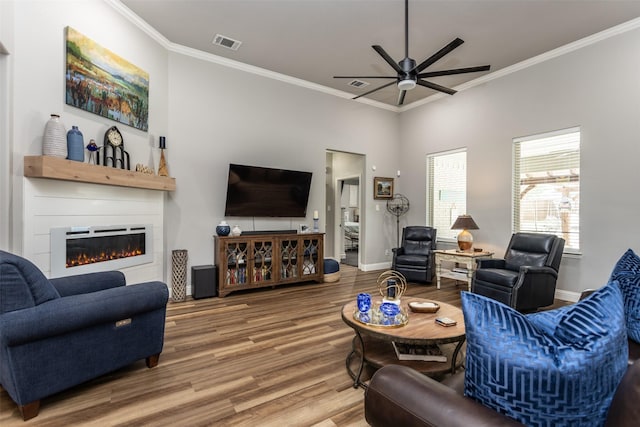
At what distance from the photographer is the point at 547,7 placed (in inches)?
138

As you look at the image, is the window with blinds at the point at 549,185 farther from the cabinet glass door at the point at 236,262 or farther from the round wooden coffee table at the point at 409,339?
the cabinet glass door at the point at 236,262

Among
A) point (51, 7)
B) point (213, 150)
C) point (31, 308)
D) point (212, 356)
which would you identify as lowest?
point (212, 356)

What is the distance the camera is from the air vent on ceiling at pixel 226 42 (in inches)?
164

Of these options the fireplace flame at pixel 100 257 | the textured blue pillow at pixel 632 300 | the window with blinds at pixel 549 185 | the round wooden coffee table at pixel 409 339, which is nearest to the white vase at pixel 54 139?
the fireplace flame at pixel 100 257

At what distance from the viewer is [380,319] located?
7.45 ft

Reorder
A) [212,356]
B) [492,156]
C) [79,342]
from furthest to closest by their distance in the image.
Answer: [492,156]
[212,356]
[79,342]

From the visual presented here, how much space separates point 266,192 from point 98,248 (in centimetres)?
240

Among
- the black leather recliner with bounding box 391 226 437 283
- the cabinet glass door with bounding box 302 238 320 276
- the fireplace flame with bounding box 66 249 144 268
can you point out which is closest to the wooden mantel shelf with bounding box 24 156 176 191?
the fireplace flame with bounding box 66 249 144 268

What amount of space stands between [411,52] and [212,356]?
4504 mm

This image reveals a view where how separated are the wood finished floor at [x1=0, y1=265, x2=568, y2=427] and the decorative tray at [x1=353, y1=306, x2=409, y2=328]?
442 mm

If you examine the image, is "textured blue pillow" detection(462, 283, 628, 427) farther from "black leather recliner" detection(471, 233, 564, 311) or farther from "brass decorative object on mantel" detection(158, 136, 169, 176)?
"brass decorative object on mantel" detection(158, 136, 169, 176)

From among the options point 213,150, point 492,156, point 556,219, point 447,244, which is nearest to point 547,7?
point 492,156

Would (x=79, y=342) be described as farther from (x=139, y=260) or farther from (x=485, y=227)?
(x=485, y=227)

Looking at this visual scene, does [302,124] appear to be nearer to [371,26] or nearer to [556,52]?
[371,26]
